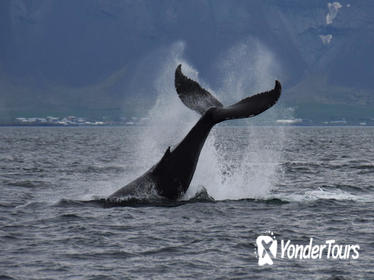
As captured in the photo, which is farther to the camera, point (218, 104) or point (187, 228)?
point (218, 104)

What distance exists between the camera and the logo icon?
11.0 metres

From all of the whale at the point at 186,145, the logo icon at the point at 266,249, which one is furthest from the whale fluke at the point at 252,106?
the logo icon at the point at 266,249

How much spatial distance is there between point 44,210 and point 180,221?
3.21m

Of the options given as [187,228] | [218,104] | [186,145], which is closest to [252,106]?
[218,104]

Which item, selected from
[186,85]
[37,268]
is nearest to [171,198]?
[186,85]

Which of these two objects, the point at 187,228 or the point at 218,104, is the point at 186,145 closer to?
the point at 218,104

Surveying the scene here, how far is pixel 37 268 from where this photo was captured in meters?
10.4

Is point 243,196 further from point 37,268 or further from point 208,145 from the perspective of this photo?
point 37,268

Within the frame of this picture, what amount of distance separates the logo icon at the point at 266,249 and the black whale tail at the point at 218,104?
2.46 m

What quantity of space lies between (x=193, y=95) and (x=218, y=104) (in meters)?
0.55

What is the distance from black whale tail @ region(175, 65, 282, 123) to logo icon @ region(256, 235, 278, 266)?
2.46 m

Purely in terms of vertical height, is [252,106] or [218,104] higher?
[218,104]

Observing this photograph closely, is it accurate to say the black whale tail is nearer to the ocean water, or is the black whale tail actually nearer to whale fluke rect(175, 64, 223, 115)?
whale fluke rect(175, 64, 223, 115)

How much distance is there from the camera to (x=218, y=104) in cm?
1489
